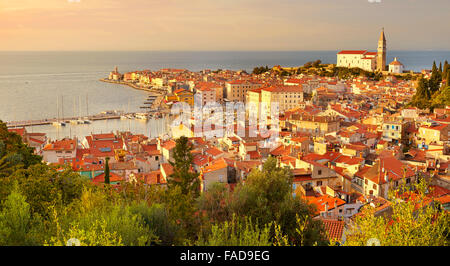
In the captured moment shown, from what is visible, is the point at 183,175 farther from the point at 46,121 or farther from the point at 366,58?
the point at 366,58

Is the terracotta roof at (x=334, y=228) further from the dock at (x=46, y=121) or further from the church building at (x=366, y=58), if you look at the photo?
the church building at (x=366, y=58)

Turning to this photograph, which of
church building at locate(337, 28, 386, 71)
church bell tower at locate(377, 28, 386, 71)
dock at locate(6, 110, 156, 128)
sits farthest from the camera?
church building at locate(337, 28, 386, 71)

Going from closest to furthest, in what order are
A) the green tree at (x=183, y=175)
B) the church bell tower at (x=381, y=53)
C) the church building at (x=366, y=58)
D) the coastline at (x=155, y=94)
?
1. the green tree at (x=183, y=175)
2. the coastline at (x=155, y=94)
3. the church bell tower at (x=381, y=53)
4. the church building at (x=366, y=58)

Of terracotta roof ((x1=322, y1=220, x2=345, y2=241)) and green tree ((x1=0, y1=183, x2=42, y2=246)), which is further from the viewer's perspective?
terracotta roof ((x1=322, y1=220, x2=345, y2=241))

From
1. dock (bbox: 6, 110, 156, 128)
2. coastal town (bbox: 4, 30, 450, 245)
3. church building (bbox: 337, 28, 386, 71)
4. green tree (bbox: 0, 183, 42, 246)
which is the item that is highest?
church building (bbox: 337, 28, 386, 71)

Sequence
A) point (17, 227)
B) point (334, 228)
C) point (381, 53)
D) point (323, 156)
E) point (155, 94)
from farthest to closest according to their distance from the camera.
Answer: point (155, 94) → point (381, 53) → point (323, 156) → point (334, 228) → point (17, 227)

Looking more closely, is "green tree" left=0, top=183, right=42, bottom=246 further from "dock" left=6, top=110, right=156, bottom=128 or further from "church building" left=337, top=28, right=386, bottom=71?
"church building" left=337, top=28, right=386, bottom=71

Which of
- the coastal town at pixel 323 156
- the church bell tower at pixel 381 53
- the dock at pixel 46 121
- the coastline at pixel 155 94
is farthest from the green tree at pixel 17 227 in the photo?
the church bell tower at pixel 381 53

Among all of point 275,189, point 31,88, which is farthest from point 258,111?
point 31,88

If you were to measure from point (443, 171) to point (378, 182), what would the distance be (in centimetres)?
194

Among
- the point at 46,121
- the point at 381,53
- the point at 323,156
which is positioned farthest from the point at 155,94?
the point at 323,156

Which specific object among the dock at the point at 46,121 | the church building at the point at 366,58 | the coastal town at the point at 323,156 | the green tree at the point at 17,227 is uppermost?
the church building at the point at 366,58

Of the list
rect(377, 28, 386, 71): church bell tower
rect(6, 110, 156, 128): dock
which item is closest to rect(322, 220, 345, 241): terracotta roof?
rect(6, 110, 156, 128): dock
